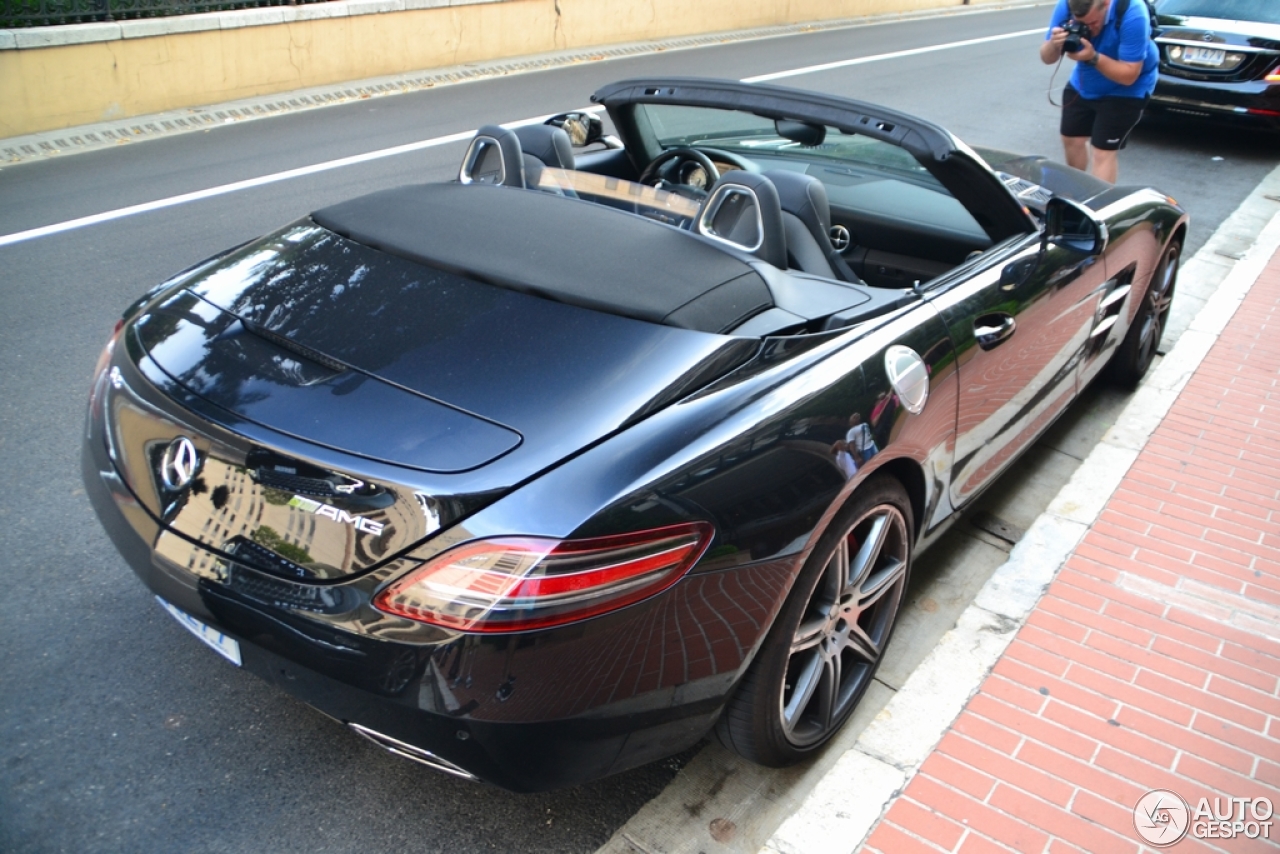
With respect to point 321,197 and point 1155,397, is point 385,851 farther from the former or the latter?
point 321,197

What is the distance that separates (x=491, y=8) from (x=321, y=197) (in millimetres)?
6779

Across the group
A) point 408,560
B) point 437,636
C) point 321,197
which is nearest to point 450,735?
point 437,636

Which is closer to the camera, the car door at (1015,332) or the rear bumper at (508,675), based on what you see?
the rear bumper at (508,675)

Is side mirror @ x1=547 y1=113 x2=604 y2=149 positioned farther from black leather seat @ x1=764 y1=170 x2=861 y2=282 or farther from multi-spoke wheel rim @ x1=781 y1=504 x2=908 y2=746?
multi-spoke wheel rim @ x1=781 y1=504 x2=908 y2=746

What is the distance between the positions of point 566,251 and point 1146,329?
327 cm

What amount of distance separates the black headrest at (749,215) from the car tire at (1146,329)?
2.47 metres

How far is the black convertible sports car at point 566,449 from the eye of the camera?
2.01 m

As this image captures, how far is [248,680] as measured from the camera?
2816 mm

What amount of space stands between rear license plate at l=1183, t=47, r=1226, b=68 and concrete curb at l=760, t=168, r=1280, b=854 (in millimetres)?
5333

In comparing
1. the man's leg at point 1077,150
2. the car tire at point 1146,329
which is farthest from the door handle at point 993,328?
the man's leg at point 1077,150

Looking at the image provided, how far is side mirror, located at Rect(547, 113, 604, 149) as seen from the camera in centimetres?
441

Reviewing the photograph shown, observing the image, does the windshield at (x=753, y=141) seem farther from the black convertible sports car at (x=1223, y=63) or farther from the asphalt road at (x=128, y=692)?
the black convertible sports car at (x=1223, y=63)

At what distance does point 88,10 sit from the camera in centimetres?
974

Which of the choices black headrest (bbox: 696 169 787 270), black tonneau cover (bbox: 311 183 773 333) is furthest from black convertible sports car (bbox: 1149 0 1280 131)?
black tonneau cover (bbox: 311 183 773 333)
